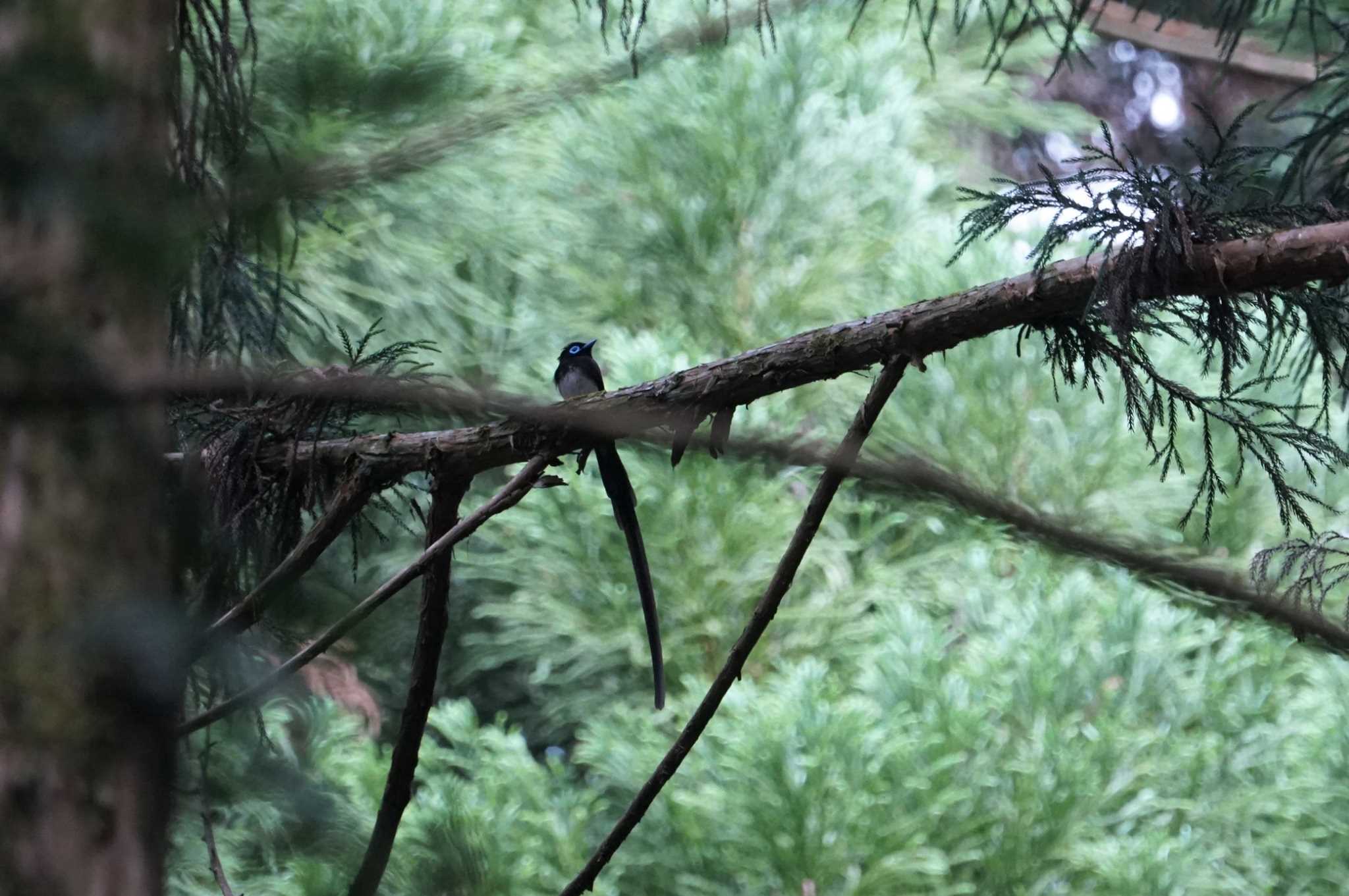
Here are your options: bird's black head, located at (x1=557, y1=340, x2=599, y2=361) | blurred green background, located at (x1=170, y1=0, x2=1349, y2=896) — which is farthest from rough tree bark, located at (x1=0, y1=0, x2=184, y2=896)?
bird's black head, located at (x1=557, y1=340, x2=599, y2=361)

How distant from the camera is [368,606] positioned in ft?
3.18

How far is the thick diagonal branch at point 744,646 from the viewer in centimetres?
116

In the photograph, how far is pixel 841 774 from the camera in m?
3.88

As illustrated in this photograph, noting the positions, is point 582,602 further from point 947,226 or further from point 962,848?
point 947,226

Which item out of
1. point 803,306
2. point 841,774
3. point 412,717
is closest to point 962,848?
point 841,774

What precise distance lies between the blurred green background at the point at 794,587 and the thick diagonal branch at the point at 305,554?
98 cm

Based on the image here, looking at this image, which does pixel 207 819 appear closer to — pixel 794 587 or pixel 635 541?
pixel 635 541

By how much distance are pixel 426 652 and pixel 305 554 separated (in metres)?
0.28

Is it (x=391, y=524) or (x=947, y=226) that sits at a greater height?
(x=947, y=226)

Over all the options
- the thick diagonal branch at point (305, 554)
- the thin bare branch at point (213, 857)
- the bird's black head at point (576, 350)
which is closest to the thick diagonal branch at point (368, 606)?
the thick diagonal branch at point (305, 554)

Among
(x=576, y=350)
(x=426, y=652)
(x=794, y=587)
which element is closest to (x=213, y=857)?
(x=426, y=652)

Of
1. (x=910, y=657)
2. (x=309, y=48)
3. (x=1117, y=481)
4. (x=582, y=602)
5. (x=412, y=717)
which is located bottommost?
(x=582, y=602)

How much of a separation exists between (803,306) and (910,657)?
1.94 m

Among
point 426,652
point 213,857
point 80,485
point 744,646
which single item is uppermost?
point 80,485
